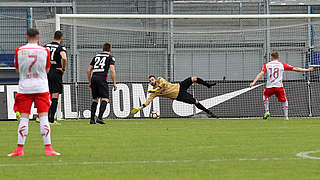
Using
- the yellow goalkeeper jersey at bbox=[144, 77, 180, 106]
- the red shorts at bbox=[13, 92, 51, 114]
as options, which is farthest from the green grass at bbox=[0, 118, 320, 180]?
the yellow goalkeeper jersey at bbox=[144, 77, 180, 106]

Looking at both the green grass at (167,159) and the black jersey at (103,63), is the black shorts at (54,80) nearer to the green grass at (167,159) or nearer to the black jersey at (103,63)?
the black jersey at (103,63)

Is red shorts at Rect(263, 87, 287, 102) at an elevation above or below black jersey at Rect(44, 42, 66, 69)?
below

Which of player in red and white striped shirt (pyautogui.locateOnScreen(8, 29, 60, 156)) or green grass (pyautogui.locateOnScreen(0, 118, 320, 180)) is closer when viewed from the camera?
green grass (pyautogui.locateOnScreen(0, 118, 320, 180))

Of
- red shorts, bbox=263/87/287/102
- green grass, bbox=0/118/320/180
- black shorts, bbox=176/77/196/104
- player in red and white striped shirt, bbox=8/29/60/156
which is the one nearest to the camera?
green grass, bbox=0/118/320/180

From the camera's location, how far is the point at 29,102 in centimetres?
729

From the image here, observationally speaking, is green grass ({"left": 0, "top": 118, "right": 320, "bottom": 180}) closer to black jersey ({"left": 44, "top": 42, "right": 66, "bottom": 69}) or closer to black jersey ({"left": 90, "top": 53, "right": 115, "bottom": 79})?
black jersey ({"left": 44, "top": 42, "right": 66, "bottom": 69})

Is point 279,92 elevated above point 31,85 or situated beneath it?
situated beneath

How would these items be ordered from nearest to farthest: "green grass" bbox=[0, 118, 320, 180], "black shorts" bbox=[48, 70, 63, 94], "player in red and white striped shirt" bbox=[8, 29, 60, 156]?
"green grass" bbox=[0, 118, 320, 180]
"player in red and white striped shirt" bbox=[8, 29, 60, 156]
"black shorts" bbox=[48, 70, 63, 94]

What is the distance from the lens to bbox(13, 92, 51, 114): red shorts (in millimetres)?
7254

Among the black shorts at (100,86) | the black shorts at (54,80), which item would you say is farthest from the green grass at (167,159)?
the black shorts at (100,86)

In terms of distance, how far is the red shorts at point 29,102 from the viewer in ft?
23.8

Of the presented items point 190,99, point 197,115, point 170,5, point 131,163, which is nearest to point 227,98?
point 197,115

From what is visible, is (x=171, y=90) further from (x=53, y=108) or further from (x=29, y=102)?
(x=29, y=102)

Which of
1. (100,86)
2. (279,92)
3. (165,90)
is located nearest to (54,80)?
(100,86)
